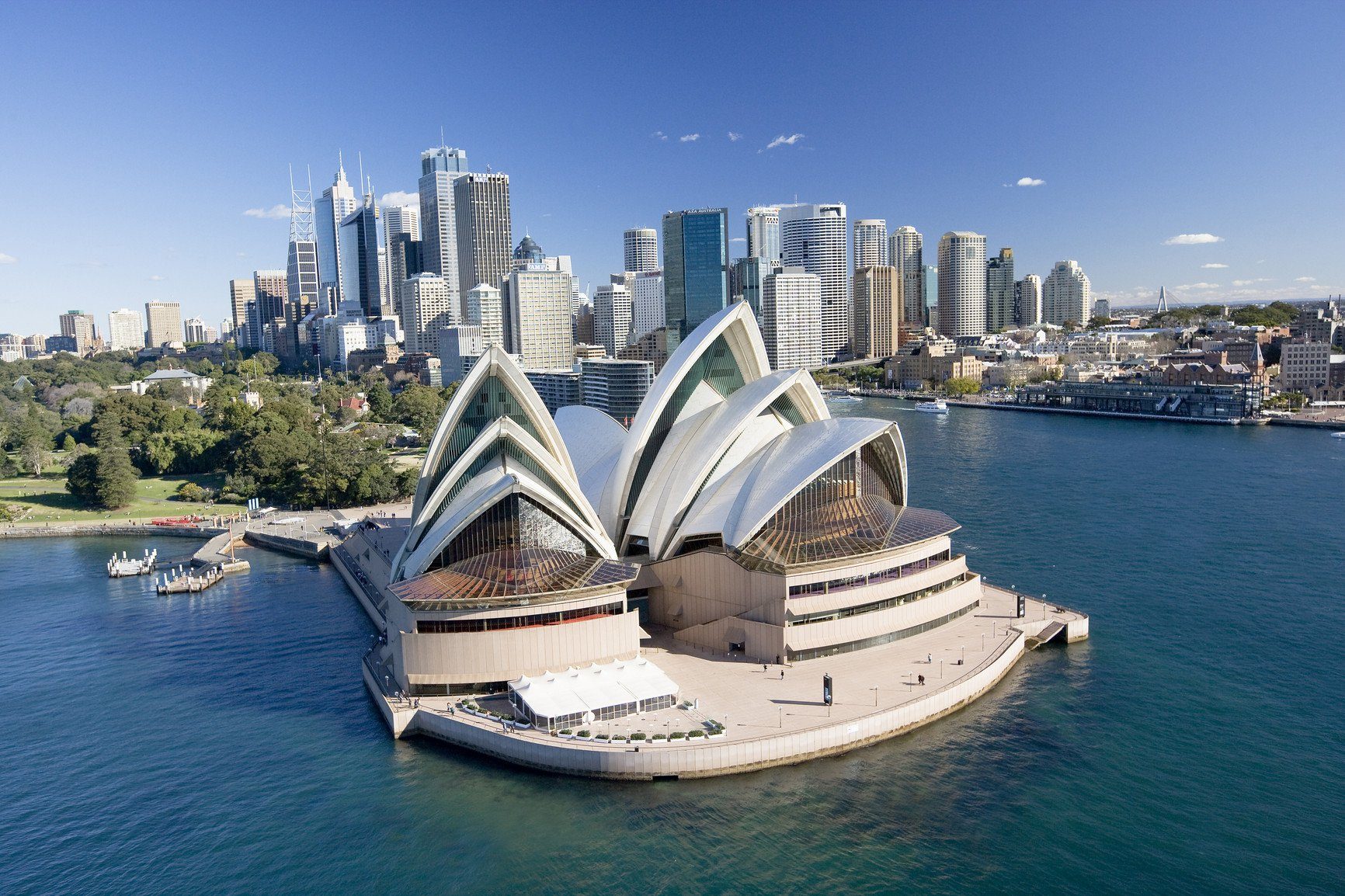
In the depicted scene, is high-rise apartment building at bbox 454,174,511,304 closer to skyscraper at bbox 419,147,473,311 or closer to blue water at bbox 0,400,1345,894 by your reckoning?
skyscraper at bbox 419,147,473,311

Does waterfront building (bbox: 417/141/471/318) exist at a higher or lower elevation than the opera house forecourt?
higher

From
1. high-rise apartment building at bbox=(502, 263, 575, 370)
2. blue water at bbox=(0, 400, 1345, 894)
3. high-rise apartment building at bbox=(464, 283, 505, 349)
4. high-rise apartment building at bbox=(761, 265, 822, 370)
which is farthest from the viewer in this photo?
high-rise apartment building at bbox=(761, 265, 822, 370)

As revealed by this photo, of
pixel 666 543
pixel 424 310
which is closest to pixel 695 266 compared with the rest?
pixel 424 310

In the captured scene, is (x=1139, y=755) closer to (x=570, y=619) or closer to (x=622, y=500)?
(x=570, y=619)

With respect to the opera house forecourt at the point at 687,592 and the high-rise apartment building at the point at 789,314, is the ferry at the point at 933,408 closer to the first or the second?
the high-rise apartment building at the point at 789,314

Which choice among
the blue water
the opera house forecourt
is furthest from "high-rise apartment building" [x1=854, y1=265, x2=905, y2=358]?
the opera house forecourt

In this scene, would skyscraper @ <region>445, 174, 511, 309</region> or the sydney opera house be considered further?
skyscraper @ <region>445, 174, 511, 309</region>

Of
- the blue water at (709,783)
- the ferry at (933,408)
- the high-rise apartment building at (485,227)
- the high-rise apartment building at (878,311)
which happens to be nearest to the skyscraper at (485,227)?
the high-rise apartment building at (485,227)
